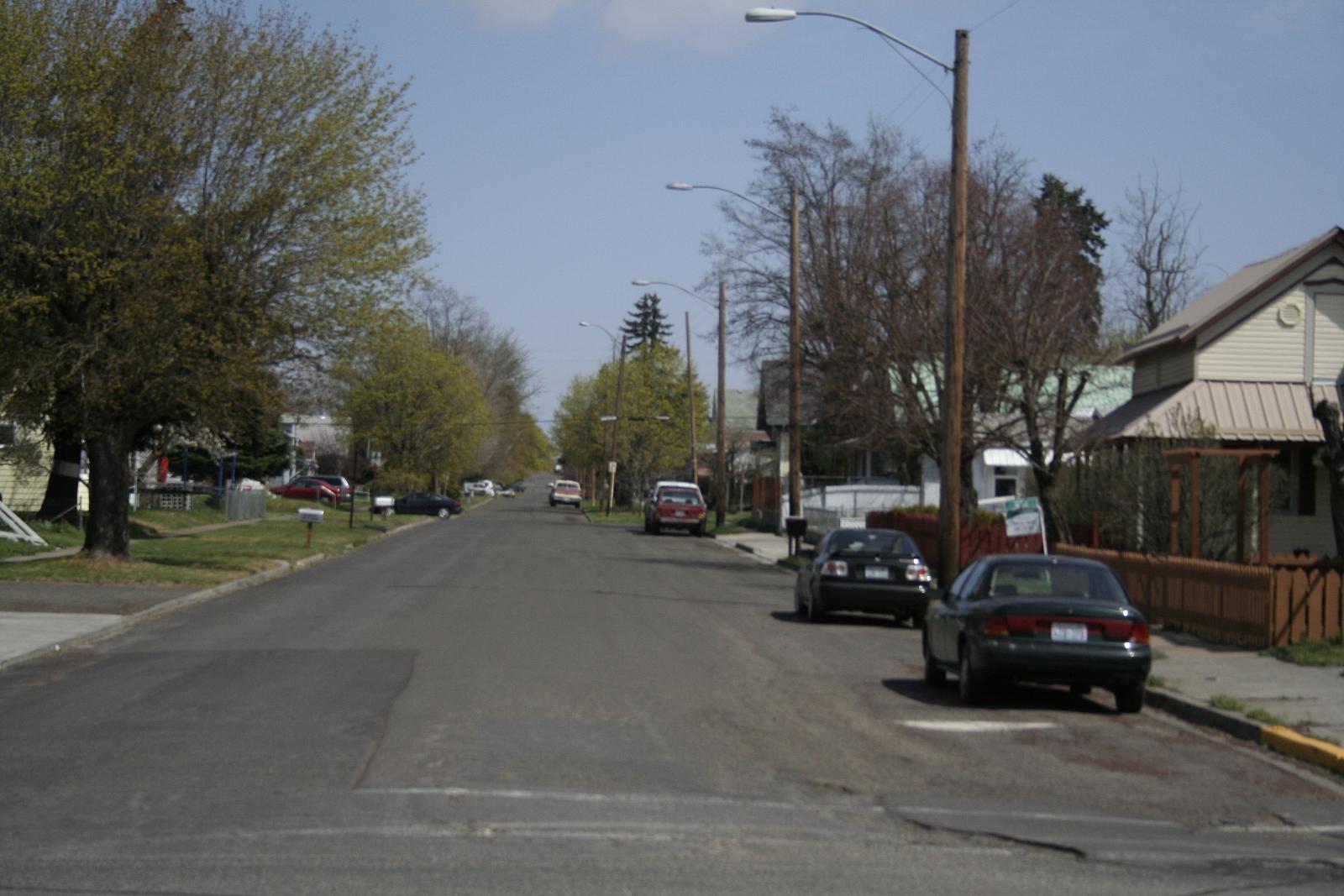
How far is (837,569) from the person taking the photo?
2056 centimetres

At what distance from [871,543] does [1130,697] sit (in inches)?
330

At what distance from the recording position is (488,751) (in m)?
9.91

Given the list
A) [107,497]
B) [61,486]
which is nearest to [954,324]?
[107,497]

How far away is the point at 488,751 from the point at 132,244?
1770cm

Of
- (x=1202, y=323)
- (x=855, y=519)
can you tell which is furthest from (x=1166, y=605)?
(x=855, y=519)

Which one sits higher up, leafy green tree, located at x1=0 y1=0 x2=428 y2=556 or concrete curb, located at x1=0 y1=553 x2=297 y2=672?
leafy green tree, located at x1=0 y1=0 x2=428 y2=556

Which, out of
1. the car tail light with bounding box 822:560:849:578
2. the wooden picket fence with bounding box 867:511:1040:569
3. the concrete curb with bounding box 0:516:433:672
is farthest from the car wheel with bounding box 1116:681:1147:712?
the wooden picket fence with bounding box 867:511:1040:569

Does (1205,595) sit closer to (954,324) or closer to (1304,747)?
(954,324)

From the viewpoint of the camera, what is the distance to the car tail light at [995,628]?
12.6 m

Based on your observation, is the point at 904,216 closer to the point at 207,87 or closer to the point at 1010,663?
the point at 207,87

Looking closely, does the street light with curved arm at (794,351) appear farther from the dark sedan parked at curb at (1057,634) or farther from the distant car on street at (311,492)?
the distant car on street at (311,492)

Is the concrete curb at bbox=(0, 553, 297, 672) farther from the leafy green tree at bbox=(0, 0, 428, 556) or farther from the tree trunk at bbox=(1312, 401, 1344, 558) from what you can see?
the tree trunk at bbox=(1312, 401, 1344, 558)

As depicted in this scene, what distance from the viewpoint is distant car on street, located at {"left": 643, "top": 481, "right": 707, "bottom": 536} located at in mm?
52219

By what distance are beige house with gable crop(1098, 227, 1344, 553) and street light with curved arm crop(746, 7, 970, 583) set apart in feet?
24.9
